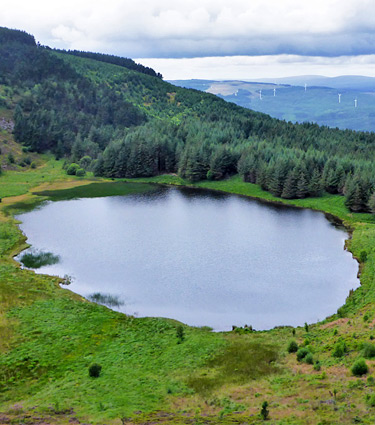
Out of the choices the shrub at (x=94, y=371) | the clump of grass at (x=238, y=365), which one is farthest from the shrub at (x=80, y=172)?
the shrub at (x=94, y=371)

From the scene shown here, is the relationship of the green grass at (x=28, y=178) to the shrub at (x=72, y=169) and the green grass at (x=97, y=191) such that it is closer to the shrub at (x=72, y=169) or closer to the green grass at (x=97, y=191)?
the shrub at (x=72, y=169)

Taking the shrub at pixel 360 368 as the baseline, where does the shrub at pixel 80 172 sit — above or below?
above

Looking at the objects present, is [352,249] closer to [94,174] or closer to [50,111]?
[94,174]

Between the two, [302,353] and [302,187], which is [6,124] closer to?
[302,187]

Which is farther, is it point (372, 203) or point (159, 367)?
point (372, 203)

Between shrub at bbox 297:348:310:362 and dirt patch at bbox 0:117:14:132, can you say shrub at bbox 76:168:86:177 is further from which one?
shrub at bbox 297:348:310:362

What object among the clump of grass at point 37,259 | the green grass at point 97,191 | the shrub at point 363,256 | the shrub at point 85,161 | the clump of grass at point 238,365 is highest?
the shrub at point 85,161

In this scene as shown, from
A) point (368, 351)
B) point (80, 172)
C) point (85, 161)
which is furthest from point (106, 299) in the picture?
point (85, 161)
